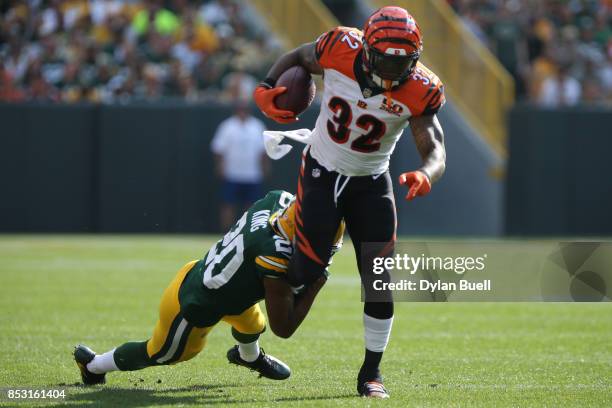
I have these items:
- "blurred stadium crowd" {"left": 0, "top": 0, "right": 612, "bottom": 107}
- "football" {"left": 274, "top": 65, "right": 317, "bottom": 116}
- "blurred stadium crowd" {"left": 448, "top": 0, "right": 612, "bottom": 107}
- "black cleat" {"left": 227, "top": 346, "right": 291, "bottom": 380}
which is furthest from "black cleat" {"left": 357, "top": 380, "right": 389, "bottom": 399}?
"blurred stadium crowd" {"left": 448, "top": 0, "right": 612, "bottom": 107}


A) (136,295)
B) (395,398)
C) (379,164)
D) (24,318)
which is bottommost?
(136,295)

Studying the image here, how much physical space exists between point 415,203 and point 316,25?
10.3ft

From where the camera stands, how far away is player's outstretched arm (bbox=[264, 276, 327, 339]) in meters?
5.30

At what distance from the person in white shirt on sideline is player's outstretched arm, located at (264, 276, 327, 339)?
9714mm

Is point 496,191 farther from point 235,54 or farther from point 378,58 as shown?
point 378,58

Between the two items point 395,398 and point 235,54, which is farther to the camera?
point 235,54

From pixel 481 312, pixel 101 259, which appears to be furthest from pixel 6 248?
pixel 481 312

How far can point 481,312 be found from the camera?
8.99 m

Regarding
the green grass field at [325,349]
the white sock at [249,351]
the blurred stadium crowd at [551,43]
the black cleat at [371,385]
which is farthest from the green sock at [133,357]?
the blurred stadium crowd at [551,43]

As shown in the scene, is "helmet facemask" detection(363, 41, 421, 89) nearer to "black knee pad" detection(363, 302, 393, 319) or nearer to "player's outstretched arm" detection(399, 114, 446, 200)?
"player's outstretched arm" detection(399, 114, 446, 200)

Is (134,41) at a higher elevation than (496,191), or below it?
higher

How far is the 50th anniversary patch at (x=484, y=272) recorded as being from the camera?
547cm

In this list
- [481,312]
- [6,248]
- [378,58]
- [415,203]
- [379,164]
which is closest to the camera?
[378,58]

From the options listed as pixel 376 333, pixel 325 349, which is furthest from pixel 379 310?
pixel 325 349
